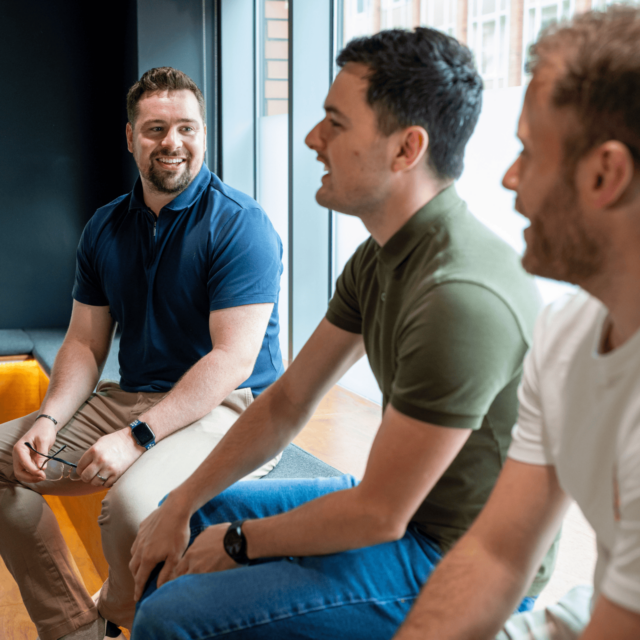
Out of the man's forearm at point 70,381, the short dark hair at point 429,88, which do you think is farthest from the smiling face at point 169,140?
the short dark hair at point 429,88

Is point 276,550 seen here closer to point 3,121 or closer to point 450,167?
point 450,167

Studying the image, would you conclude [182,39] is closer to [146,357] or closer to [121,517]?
[146,357]

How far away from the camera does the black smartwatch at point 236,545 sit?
3.56 ft

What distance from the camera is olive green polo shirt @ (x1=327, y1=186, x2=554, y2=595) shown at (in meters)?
0.92

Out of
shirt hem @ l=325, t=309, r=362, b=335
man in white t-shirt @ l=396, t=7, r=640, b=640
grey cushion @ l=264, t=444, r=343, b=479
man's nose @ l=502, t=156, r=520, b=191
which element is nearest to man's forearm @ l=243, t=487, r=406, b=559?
man in white t-shirt @ l=396, t=7, r=640, b=640

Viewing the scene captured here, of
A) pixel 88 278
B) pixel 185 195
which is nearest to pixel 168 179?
pixel 185 195

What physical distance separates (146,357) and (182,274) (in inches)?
10.5

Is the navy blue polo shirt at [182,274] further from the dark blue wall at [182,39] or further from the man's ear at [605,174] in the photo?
the dark blue wall at [182,39]

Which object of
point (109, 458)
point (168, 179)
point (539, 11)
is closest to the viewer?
point (109, 458)

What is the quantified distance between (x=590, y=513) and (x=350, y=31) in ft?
9.47

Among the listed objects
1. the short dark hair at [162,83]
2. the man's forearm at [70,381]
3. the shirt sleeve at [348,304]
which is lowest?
the man's forearm at [70,381]

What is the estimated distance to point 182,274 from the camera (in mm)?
1883

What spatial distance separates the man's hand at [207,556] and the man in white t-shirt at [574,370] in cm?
38

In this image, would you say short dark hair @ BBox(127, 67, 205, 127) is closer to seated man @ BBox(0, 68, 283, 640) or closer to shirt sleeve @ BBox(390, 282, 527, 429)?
seated man @ BBox(0, 68, 283, 640)
